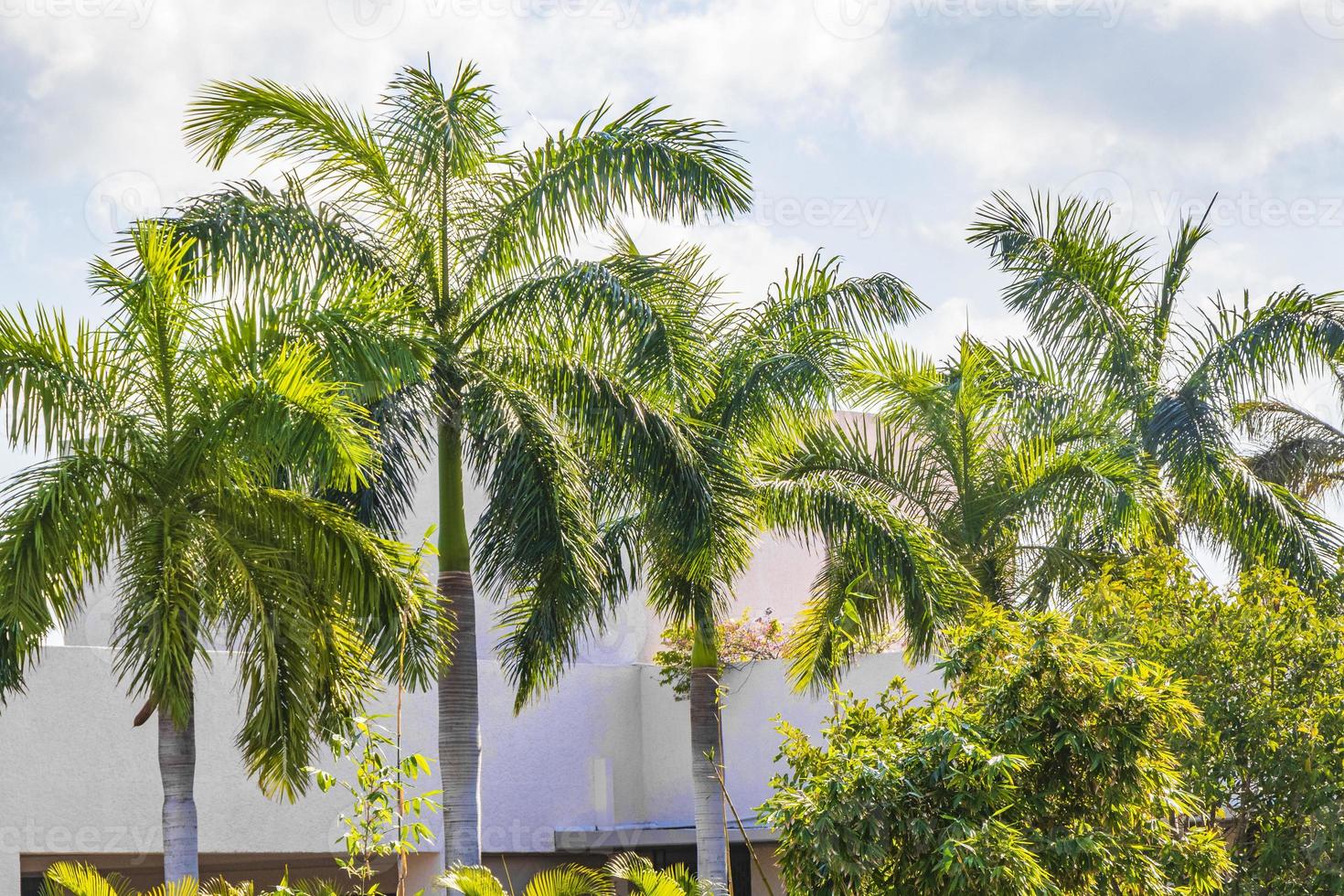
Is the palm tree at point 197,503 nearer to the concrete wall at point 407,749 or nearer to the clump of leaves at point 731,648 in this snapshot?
the concrete wall at point 407,749

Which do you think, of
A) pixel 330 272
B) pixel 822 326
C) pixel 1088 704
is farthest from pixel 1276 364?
pixel 330 272

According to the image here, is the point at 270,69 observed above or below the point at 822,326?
above

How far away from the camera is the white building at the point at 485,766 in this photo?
652 inches

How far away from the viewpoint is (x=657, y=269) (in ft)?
42.4

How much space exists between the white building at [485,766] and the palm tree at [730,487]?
4076 millimetres

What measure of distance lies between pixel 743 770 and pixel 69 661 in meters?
8.33

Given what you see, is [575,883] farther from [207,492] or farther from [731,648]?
[731,648]

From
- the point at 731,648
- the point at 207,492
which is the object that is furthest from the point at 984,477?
the point at 207,492

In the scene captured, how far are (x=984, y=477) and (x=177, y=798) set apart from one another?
338 inches

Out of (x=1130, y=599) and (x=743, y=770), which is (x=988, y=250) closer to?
(x=1130, y=599)

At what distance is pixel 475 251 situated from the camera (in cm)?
1262

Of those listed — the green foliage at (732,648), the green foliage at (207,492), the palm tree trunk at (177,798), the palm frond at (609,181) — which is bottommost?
the palm tree trunk at (177,798)

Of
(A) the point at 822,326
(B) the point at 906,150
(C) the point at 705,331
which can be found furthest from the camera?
(A) the point at 822,326

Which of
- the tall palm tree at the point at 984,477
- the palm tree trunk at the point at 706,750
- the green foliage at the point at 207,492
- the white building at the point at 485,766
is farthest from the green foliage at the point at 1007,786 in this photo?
the white building at the point at 485,766
